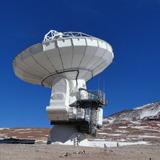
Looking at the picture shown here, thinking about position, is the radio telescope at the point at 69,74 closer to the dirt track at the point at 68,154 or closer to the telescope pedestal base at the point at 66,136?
the telescope pedestal base at the point at 66,136

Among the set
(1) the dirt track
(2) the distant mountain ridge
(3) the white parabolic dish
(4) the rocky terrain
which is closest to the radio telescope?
(3) the white parabolic dish

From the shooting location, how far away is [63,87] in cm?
2092

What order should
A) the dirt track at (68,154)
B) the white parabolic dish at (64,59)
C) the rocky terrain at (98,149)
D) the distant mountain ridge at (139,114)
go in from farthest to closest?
the distant mountain ridge at (139,114)
the white parabolic dish at (64,59)
the rocky terrain at (98,149)
the dirt track at (68,154)

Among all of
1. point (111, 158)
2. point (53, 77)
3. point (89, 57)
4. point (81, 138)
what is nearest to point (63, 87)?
point (53, 77)

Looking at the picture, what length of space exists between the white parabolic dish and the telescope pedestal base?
4.27 metres

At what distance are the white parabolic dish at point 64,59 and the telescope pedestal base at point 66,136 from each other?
427 centimetres

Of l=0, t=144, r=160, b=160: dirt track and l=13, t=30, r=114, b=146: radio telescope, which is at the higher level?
l=13, t=30, r=114, b=146: radio telescope

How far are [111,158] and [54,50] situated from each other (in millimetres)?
10870

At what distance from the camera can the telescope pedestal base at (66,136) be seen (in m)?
20.6

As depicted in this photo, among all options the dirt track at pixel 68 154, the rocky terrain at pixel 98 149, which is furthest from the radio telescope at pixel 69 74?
the dirt track at pixel 68 154

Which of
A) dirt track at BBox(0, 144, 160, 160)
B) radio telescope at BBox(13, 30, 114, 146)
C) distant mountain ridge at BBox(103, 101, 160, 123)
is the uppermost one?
distant mountain ridge at BBox(103, 101, 160, 123)

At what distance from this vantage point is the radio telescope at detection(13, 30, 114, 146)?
1969 cm

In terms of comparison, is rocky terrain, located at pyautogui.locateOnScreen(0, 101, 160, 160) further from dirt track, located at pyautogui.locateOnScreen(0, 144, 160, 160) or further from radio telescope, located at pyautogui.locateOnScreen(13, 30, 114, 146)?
radio telescope, located at pyautogui.locateOnScreen(13, 30, 114, 146)

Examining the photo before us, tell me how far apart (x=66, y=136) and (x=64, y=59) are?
6346 millimetres
